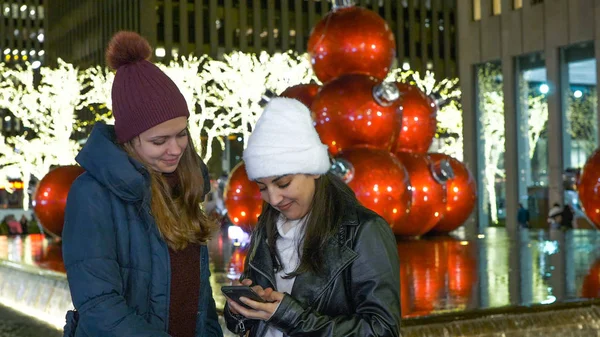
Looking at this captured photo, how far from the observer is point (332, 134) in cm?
976

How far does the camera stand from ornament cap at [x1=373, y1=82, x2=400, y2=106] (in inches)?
373

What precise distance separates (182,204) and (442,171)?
791cm

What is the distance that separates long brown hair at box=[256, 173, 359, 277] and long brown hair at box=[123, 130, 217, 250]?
21 centimetres

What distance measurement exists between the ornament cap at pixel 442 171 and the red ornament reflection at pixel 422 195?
2 centimetres

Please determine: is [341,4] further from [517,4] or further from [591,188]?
[517,4]

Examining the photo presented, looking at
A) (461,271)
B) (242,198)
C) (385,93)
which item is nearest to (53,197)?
(242,198)

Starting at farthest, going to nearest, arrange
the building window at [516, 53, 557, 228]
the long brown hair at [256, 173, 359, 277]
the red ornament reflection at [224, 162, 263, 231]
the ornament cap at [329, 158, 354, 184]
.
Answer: the building window at [516, 53, 557, 228]
the red ornament reflection at [224, 162, 263, 231]
the ornament cap at [329, 158, 354, 184]
the long brown hair at [256, 173, 359, 277]

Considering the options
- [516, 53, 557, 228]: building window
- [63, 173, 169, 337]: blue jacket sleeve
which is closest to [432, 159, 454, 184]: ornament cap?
[63, 173, 169, 337]: blue jacket sleeve

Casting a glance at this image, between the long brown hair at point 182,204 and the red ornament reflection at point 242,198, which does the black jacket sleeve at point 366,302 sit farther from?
the red ornament reflection at point 242,198

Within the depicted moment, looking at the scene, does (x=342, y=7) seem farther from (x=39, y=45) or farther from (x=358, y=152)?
(x=39, y=45)

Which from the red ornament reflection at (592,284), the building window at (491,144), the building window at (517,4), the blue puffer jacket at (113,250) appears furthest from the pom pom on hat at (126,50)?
the building window at (491,144)

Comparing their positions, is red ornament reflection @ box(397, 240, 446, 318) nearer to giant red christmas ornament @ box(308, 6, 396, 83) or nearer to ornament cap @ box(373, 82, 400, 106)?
ornament cap @ box(373, 82, 400, 106)

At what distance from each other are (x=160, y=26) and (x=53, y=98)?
29530 mm

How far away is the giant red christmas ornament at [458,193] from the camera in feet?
37.2
